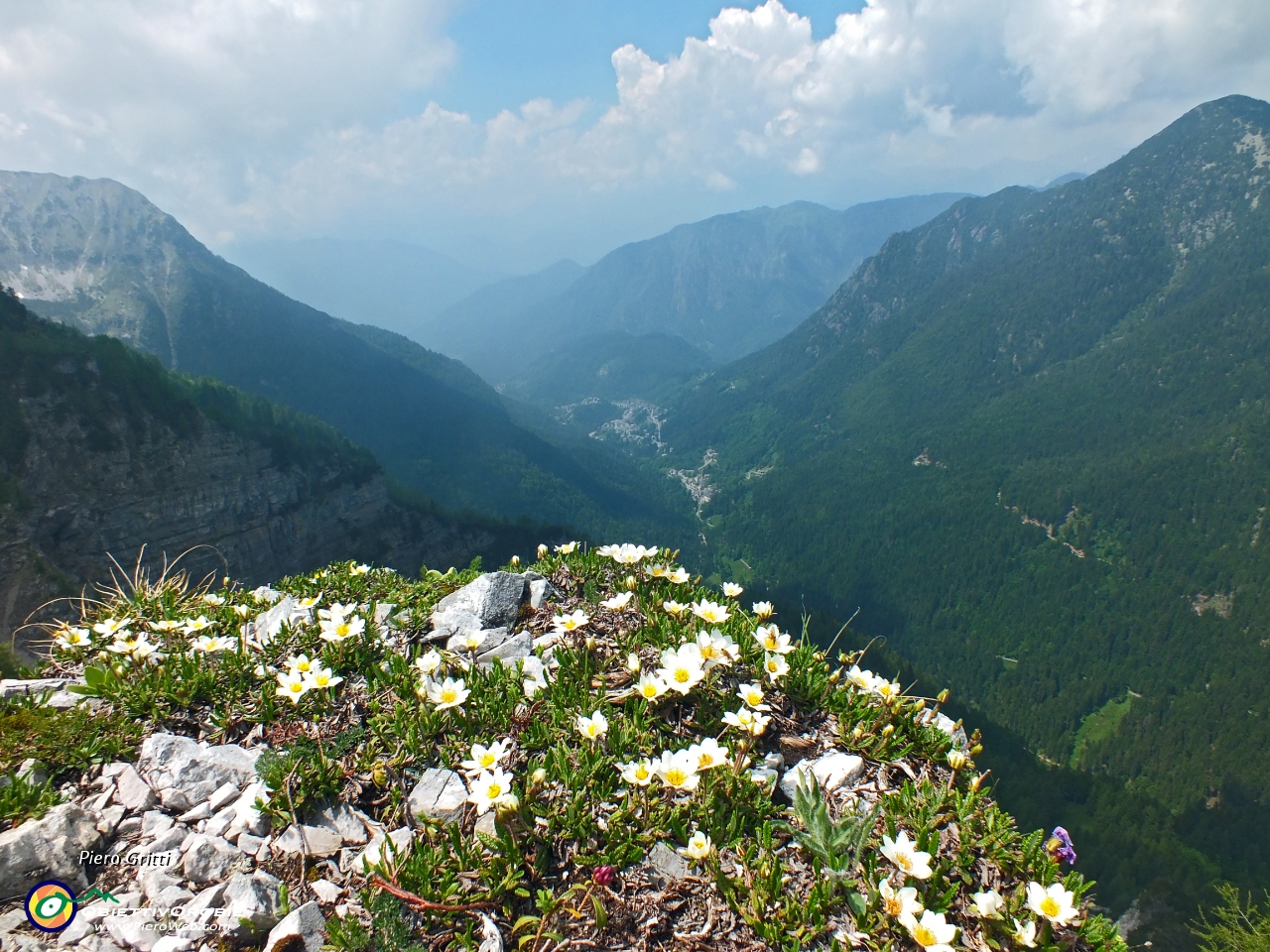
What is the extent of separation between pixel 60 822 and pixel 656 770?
135 inches

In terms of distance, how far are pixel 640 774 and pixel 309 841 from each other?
2.08 meters

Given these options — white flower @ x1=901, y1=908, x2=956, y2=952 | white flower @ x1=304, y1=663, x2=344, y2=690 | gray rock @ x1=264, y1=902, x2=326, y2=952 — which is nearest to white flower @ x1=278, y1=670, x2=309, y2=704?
white flower @ x1=304, y1=663, x2=344, y2=690

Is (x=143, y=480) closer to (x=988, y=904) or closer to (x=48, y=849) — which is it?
(x=48, y=849)

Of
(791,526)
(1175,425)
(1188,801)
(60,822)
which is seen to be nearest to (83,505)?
(60,822)

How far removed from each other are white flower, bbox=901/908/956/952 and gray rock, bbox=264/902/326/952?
2.93 m

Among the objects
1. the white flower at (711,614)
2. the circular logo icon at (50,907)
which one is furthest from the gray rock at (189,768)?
the white flower at (711,614)

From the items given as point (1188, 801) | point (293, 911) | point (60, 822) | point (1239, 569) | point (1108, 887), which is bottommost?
point (1188, 801)

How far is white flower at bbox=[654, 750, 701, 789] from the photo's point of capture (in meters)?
3.65

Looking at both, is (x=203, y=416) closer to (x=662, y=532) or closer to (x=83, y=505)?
(x=83, y=505)

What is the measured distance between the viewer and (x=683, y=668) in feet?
14.0

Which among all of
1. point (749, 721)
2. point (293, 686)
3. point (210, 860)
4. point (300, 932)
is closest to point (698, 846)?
Answer: point (749, 721)

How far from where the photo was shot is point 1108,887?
186ft

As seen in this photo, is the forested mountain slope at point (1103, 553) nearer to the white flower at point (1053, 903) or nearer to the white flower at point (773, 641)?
the white flower at point (773, 641)

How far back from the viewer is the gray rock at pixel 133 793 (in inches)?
146
